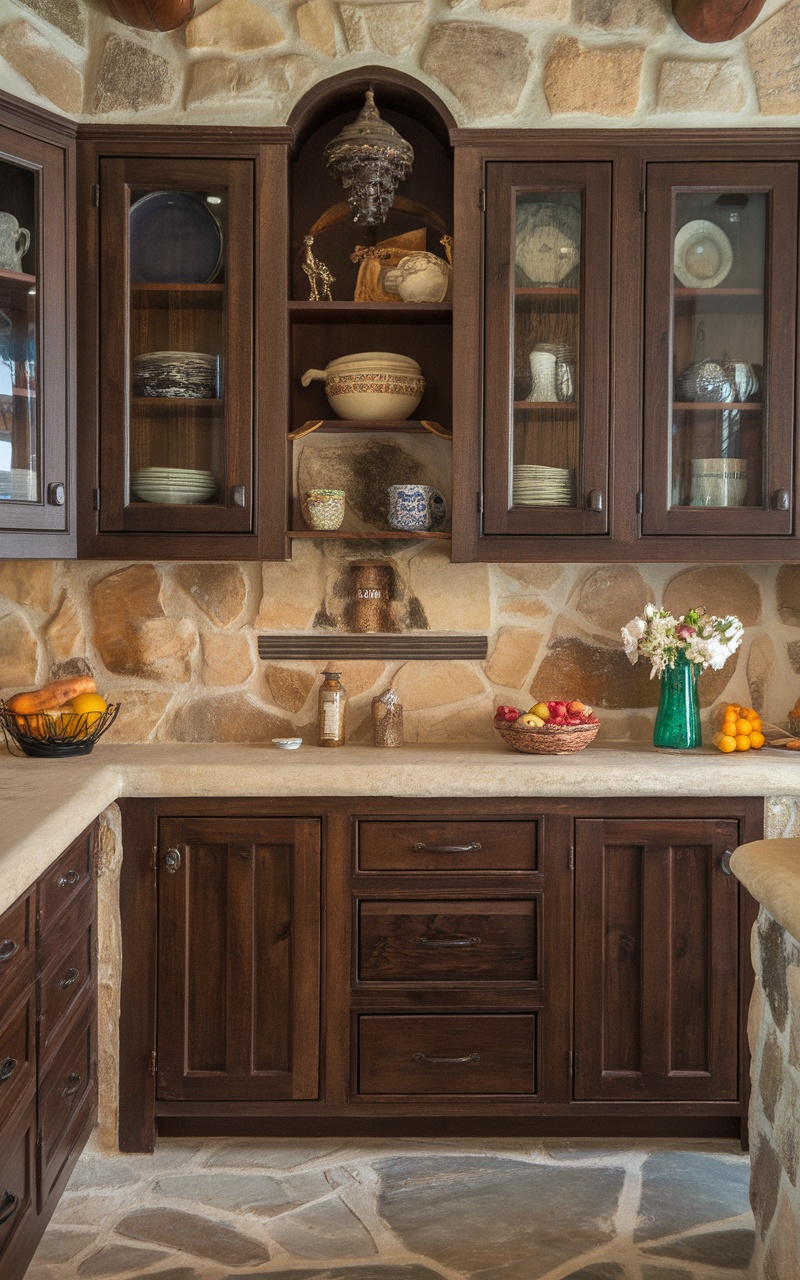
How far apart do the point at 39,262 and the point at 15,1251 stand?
208 cm

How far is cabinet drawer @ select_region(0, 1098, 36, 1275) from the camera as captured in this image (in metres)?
1.73

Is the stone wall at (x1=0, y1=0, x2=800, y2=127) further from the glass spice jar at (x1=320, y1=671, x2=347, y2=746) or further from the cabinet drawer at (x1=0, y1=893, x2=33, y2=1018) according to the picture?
the cabinet drawer at (x1=0, y1=893, x2=33, y2=1018)

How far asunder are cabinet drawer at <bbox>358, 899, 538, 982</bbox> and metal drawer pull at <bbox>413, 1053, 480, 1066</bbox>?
0.58 ft

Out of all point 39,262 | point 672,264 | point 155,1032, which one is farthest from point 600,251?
point 155,1032

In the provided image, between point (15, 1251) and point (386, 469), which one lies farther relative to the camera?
point (386, 469)

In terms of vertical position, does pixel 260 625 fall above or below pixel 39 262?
below

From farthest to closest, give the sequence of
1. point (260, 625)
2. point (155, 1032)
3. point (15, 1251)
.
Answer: point (260, 625) → point (155, 1032) → point (15, 1251)

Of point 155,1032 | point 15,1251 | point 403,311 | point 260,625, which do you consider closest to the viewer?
point 15,1251

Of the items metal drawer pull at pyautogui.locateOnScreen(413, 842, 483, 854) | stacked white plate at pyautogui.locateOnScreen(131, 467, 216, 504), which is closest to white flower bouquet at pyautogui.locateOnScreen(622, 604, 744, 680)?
metal drawer pull at pyautogui.locateOnScreen(413, 842, 483, 854)

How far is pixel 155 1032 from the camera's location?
8.36ft

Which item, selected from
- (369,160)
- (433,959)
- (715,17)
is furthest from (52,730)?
(715,17)

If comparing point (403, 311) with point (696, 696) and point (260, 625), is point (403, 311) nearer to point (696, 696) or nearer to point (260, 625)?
point (260, 625)

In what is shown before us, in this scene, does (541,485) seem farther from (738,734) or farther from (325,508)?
(738,734)

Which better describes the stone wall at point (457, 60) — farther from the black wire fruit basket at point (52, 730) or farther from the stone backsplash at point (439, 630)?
the black wire fruit basket at point (52, 730)
